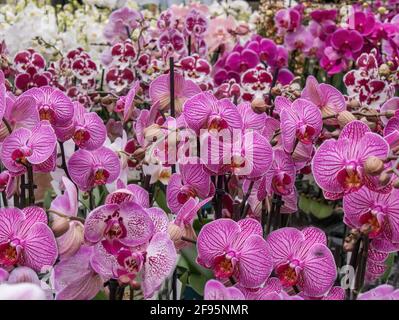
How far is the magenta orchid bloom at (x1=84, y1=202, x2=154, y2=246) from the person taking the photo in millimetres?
474

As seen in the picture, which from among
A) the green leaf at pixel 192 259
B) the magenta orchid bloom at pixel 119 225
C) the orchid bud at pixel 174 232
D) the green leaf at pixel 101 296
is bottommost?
the green leaf at pixel 192 259

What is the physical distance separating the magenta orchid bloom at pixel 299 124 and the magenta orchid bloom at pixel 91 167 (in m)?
0.20

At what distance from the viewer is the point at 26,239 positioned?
0.48 meters

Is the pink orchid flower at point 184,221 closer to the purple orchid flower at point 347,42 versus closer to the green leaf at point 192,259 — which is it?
the green leaf at point 192,259

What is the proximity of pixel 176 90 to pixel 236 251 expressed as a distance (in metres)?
0.29

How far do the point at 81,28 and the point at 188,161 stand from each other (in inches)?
56.7

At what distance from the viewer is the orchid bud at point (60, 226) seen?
46 cm

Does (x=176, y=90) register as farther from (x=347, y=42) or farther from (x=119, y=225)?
(x=347, y=42)

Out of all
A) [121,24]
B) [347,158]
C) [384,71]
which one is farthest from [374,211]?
[121,24]

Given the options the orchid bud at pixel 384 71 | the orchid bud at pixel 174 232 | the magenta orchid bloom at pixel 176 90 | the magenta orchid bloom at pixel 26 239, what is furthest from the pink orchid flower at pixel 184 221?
the orchid bud at pixel 384 71

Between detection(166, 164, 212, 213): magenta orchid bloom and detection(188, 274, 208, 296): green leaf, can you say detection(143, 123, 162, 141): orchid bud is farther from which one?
detection(188, 274, 208, 296): green leaf

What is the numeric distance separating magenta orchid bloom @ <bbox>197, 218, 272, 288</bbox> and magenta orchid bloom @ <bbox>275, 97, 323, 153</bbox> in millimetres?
131
